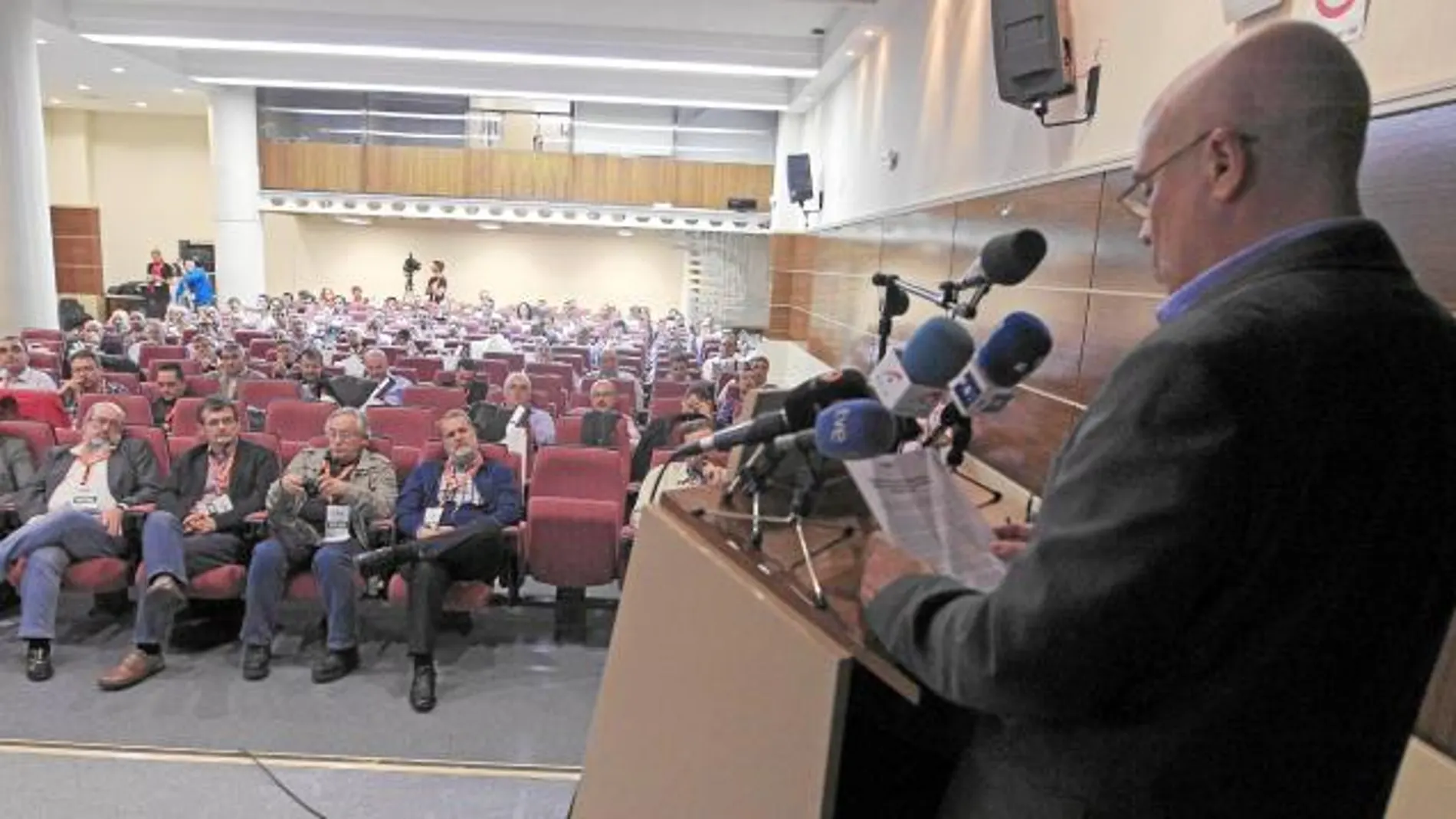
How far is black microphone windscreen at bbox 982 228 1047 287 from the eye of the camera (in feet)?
4.14

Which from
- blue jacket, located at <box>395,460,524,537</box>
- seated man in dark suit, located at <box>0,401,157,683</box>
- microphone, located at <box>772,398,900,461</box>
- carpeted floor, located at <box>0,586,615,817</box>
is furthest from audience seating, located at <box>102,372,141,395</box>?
microphone, located at <box>772,398,900,461</box>

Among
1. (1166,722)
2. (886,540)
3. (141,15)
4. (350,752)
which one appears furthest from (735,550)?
(141,15)

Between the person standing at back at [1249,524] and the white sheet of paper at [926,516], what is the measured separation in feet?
0.47

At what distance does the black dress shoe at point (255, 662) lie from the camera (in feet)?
11.6

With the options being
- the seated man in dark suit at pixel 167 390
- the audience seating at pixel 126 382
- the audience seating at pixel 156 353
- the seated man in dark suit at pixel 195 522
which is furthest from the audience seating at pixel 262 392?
the audience seating at pixel 156 353

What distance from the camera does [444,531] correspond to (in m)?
3.79

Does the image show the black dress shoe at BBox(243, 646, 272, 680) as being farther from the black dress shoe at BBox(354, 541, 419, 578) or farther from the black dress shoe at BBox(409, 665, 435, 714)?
the black dress shoe at BBox(409, 665, 435, 714)

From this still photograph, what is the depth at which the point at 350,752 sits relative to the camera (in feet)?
10.1

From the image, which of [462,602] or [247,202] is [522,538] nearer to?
[462,602]

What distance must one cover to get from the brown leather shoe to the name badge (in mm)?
775

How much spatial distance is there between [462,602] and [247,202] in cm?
1460

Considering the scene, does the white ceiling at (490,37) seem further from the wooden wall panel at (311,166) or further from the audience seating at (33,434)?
the audience seating at (33,434)

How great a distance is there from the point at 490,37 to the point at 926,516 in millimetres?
11799

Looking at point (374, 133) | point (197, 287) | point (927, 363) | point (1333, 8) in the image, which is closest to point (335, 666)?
point (927, 363)
